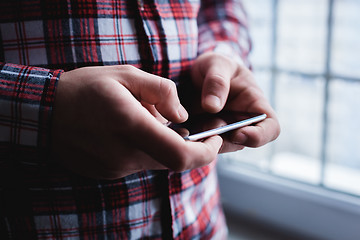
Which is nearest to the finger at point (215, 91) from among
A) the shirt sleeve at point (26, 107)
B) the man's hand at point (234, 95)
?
the man's hand at point (234, 95)

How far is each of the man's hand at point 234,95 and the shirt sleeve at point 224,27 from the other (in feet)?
0.37

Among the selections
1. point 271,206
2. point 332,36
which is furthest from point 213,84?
point 271,206

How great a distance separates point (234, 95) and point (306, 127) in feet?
1.87

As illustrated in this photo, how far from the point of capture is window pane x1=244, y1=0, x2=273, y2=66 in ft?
3.60

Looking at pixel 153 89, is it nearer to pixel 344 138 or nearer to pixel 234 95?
pixel 234 95

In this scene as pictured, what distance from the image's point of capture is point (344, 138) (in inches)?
40.0

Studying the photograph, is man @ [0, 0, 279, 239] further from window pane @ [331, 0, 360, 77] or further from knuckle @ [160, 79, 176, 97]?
window pane @ [331, 0, 360, 77]

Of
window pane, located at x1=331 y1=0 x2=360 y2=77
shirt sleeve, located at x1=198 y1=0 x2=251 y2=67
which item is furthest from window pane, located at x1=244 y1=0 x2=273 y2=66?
shirt sleeve, located at x1=198 y1=0 x2=251 y2=67

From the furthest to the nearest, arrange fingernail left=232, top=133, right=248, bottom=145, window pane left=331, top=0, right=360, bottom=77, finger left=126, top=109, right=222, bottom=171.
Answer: window pane left=331, top=0, right=360, bottom=77
fingernail left=232, top=133, right=248, bottom=145
finger left=126, top=109, right=222, bottom=171

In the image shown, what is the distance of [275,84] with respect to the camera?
1.13m

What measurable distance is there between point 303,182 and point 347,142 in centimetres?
17

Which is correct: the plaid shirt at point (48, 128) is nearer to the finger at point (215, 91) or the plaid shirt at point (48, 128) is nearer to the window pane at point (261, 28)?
the finger at point (215, 91)

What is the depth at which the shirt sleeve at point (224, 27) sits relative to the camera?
73cm

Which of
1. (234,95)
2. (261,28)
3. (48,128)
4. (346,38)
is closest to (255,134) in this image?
(234,95)
